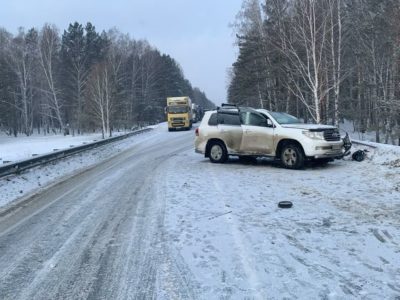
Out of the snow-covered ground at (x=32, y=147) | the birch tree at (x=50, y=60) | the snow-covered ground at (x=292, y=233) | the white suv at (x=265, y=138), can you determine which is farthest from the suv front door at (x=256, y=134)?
the birch tree at (x=50, y=60)

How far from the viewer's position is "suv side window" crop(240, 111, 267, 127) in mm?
15148

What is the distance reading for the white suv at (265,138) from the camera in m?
14.0

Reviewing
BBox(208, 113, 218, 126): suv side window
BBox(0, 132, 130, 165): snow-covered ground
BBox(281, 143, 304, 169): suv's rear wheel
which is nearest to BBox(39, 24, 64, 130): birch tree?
BBox(0, 132, 130, 165): snow-covered ground

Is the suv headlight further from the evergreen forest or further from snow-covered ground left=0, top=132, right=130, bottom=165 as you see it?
the evergreen forest

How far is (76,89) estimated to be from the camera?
7094cm

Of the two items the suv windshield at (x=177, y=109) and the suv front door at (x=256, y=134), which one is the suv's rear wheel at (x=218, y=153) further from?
the suv windshield at (x=177, y=109)

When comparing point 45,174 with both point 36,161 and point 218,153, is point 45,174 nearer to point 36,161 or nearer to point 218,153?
point 36,161

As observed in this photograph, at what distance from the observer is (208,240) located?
6832mm

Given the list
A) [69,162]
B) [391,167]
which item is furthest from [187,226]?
[69,162]

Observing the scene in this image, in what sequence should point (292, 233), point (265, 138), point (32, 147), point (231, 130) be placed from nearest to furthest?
point (292, 233) → point (265, 138) → point (231, 130) → point (32, 147)

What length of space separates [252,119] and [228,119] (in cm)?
105

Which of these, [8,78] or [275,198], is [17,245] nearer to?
[275,198]

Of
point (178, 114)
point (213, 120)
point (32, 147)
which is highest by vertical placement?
point (178, 114)

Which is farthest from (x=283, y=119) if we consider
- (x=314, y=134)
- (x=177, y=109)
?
(x=177, y=109)
